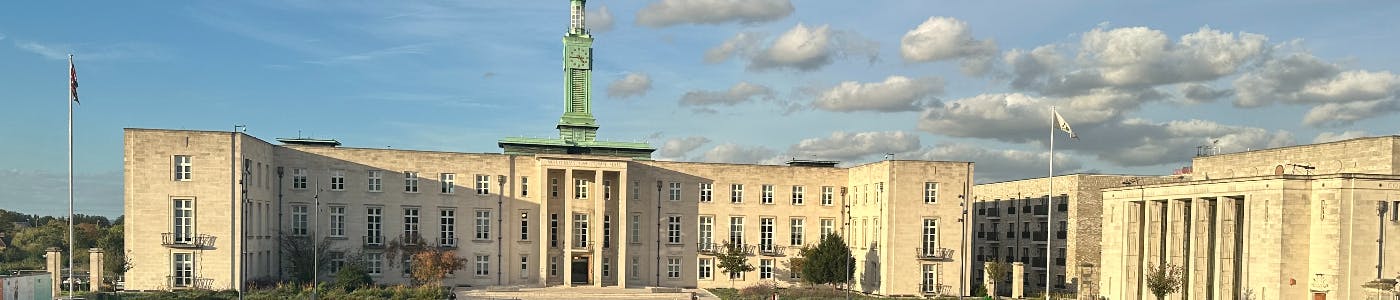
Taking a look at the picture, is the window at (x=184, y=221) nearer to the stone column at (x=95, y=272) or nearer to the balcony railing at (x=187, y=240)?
the balcony railing at (x=187, y=240)

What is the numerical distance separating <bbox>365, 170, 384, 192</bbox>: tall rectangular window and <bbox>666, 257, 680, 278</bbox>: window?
17.7 metres

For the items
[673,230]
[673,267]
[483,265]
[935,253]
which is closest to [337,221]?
[483,265]

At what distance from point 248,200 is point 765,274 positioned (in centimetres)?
3027

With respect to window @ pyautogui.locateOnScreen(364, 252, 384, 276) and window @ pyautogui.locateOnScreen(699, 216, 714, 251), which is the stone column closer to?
window @ pyautogui.locateOnScreen(364, 252, 384, 276)

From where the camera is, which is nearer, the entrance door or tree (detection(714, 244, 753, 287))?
tree (detection(714, 244, 753, 287))

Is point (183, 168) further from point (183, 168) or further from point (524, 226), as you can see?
point (524, 226)

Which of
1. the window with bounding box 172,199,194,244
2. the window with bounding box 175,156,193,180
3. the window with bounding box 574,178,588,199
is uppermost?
the window with bounding box 175,156,193,180

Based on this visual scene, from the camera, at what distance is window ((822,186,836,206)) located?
67.9 meters

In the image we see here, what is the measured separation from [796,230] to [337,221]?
2753 centimetres

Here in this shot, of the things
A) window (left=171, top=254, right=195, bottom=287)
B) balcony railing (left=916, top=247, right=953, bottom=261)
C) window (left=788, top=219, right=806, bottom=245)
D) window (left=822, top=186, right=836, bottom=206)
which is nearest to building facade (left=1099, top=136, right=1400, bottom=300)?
balcony railing (left=916, top=247, right=953, bottom=261)

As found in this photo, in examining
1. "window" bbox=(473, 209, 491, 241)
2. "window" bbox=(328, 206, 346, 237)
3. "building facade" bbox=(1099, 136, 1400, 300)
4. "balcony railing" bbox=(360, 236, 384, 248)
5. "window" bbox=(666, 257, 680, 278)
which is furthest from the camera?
"window" bbox=(666, 257, 680, 278)

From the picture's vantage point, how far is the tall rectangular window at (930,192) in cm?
6141

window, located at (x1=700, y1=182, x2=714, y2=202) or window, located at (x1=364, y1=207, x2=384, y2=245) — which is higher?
window, located at (x1=700, y1=182, x2=714, y2=202)

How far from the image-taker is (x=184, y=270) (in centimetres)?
5188
